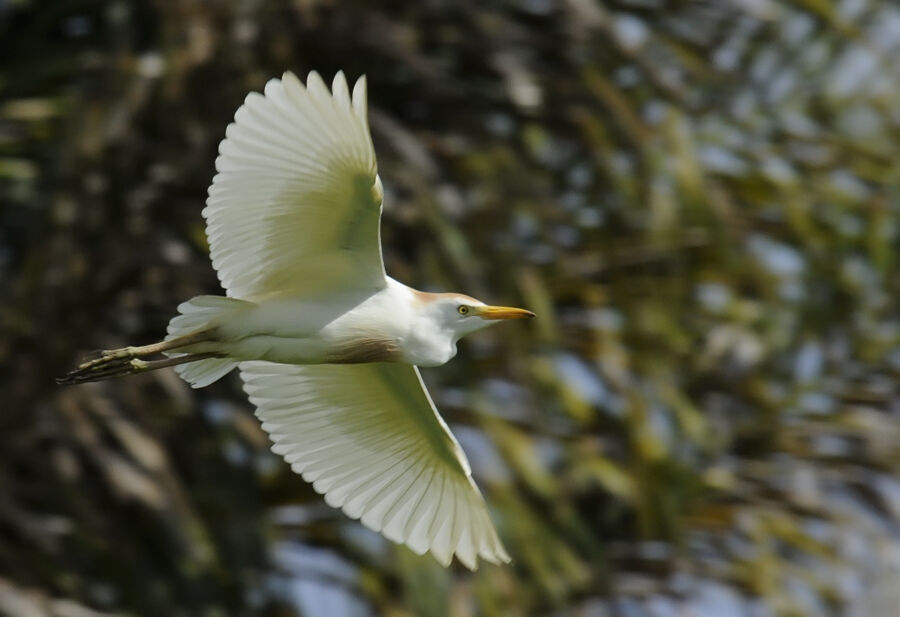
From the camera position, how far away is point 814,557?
792 centimetres

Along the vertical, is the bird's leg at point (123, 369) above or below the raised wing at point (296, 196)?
below

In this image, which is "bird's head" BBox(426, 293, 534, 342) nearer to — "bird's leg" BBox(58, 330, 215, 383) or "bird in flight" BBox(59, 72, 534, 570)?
"bird in flight" BBox(59, 72, 534, 570)

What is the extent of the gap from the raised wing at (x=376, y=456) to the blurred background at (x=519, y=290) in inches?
70.1

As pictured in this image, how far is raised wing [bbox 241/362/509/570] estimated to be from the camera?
430cm

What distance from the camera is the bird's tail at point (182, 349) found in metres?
3.66

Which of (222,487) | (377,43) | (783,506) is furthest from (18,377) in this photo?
(783,506)

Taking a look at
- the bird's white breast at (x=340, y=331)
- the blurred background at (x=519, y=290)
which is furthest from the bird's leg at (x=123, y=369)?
the blurred background at (x=519, y=290)

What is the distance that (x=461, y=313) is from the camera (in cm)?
381

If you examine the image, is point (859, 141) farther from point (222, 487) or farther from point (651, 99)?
point (222, 487)

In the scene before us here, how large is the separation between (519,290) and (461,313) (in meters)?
2.87

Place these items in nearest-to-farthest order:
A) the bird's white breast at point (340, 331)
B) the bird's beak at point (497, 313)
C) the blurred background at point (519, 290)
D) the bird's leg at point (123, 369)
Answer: the bird's white breast at point (340, 331) → the bird's leg at point (123, 369) → the bird's beak at point (497, 313) → the blurred background at point (519, 290)

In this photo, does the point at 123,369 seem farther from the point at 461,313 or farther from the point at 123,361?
the point at 461,313

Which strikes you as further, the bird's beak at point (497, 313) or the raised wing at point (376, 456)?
the raised wing at point (376, 456)

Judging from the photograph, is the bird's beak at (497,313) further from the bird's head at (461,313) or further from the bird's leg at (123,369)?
the bird's leg at (123,369)
